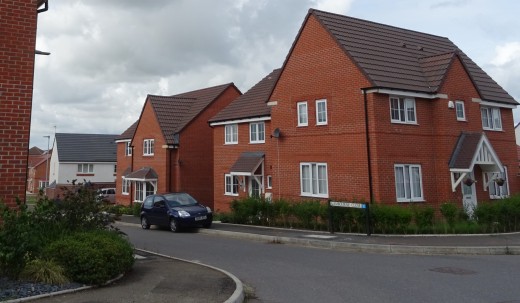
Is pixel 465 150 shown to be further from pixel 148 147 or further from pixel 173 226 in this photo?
pixel 148 147

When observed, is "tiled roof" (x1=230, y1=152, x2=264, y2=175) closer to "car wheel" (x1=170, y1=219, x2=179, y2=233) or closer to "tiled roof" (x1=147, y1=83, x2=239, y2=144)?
"car wheel" (x1=170, y1=219, x2=179, y2=233)

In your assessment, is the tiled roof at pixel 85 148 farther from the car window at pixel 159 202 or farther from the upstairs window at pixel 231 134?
the car window at pixel 159 202

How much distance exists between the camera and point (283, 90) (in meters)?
21.0

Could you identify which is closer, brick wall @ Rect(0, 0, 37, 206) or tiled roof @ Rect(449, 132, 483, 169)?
brick wall @ Rect(0, 0, 37, 206)

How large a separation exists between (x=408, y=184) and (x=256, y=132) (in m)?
9.92

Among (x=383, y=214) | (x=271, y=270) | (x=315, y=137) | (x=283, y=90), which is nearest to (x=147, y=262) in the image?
(x=271, y=270)

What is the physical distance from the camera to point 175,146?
98.1ft

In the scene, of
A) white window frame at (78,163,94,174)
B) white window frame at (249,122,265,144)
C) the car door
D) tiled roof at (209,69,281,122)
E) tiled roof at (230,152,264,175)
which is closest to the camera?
the car door

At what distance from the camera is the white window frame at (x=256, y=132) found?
24.2m

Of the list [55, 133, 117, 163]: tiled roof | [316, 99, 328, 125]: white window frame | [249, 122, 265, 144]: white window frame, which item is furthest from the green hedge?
[55, 133, 117, 163]: tiled roof

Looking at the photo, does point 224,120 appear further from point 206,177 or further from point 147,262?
point 147,262

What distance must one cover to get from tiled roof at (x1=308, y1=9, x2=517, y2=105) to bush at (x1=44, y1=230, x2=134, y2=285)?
41.3ft

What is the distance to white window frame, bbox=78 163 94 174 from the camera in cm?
5394

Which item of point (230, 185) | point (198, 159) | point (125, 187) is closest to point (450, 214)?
point (230, 185)
